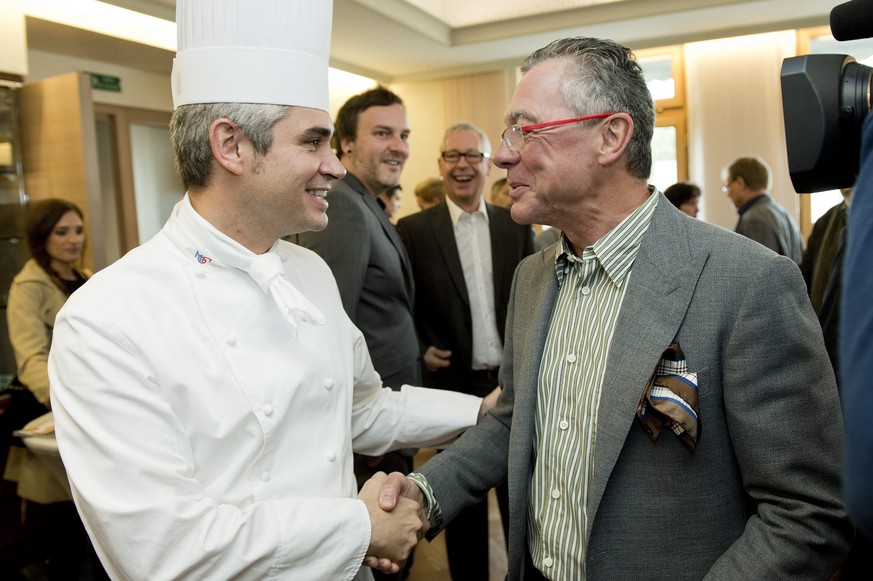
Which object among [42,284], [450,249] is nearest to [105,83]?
[42,284]

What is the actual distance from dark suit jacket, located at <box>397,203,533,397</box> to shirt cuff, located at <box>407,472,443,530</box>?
155cm

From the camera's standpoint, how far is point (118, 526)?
3.34 feet

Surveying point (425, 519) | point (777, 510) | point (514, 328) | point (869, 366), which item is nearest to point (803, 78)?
point (869, 366)

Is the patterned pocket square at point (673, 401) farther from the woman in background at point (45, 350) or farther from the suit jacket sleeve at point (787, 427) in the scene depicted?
the woman in background at point (45, 350)

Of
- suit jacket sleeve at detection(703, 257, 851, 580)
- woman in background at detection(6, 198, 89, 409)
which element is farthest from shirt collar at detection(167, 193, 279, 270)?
woman in background at detection(6, 198, 89, 409)

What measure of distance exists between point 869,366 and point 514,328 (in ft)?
3.28

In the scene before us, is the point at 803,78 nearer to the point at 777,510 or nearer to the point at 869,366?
the point at 869,366

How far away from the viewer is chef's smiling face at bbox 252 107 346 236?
130 cm

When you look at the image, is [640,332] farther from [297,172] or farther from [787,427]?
[297,172]

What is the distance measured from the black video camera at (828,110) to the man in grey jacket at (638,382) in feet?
0.98

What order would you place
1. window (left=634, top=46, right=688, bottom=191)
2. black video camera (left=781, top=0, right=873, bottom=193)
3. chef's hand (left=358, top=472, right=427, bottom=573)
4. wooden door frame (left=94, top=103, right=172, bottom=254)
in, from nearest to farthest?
black video camera (left=781, top=0, right=873, bottom=193)
chef's hand (left=358, top=472, right=427, bottom=573)
wooden door frame (left=94, top=103, right=172, bottom=254)
window (left=634, top=46, right=688, bottom=191)

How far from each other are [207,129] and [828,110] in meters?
1.04

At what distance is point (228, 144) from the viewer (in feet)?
4.24

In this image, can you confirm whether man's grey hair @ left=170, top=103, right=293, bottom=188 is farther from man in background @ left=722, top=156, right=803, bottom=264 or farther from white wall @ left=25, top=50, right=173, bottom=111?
white wall @ left=25, top=50, right=173, bottom=111
